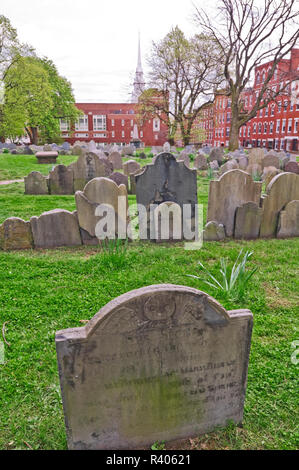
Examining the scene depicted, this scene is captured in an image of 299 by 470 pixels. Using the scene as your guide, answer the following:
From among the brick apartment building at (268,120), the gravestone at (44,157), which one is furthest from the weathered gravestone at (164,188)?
the brick apartment building at (268,120)

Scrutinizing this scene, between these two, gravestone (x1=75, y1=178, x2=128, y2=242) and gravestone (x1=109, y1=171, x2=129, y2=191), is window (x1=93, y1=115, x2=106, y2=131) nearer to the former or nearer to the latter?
gravestone (x1=109, y1=171, x2=129, y2=191)

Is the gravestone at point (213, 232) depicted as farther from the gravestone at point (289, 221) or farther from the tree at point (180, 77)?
the tree at point (180, 77)

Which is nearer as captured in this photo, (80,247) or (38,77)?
(80,247)

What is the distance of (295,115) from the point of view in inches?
1564

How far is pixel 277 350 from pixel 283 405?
0.65m

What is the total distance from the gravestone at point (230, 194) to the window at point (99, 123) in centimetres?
5603

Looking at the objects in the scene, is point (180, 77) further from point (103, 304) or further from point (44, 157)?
point (103, 304)

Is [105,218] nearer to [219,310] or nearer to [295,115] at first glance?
[219,310]

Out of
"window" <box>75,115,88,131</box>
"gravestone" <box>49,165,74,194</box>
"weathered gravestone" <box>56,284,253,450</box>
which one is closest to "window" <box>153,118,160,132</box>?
"window" <box>75,115,88,131</box>

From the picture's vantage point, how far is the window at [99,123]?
58125mm

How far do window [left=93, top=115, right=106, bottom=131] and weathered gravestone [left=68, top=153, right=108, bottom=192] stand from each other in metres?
51.1

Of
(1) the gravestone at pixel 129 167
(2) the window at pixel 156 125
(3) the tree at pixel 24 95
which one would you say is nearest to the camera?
(1) the gravestone at pixel 129 167
